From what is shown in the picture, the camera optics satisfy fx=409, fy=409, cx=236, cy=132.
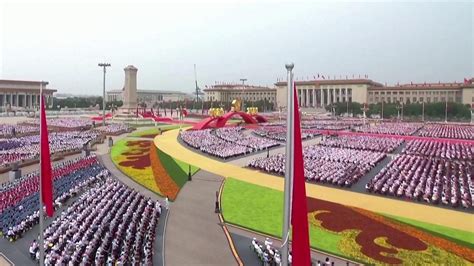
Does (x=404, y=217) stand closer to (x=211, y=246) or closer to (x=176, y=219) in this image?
(x=211, y=246)

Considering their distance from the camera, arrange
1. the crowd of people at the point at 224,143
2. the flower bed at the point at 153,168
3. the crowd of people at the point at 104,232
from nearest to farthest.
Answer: the crowd of people at the point at 104,232 → the flower bed at the point at 153,168 → the crowd of people at the point at 224,143

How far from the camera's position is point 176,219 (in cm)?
1820

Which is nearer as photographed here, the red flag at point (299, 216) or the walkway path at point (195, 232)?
the red flag at point (299, 216)

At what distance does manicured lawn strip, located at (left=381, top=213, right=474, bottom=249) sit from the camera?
15.8m

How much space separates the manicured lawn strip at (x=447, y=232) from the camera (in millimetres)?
15758

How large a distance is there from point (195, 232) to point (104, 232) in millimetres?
3519

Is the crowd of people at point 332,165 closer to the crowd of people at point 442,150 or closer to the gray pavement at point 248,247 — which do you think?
the crowd of people at point 442,150

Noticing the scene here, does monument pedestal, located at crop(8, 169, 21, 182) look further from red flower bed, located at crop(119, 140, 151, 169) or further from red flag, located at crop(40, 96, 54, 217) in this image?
red flag, located at crop(40, 96, 54, 217)

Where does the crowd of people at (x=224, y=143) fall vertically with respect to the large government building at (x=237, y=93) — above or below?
below

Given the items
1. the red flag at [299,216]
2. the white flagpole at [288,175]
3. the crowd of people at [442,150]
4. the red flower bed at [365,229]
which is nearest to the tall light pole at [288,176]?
the white flagpole at [288,175]

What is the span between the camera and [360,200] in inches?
824

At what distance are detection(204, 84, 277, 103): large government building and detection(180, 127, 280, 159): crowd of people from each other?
342 ft

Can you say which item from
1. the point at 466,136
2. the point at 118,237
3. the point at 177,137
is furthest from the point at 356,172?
the point at 466,136

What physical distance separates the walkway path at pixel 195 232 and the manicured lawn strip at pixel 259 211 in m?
0.91
